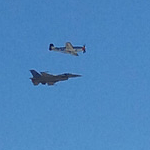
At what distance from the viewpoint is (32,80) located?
19975cm

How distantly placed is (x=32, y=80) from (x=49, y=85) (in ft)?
19.8

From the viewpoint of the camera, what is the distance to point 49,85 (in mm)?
199750
